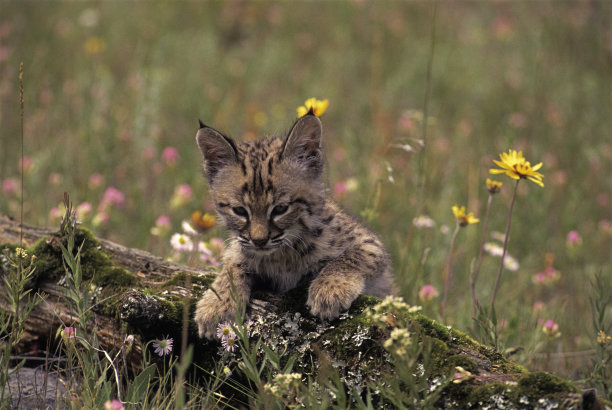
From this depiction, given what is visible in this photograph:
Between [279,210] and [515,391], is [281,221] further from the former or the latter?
[515,391]

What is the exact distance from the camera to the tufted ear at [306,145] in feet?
12.0

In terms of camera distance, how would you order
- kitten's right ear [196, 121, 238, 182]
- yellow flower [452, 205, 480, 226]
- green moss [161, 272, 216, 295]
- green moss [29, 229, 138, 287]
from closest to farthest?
green moss [161, 272, 216, 295]
green moss [29, 229, 138, 287]
kitten's right ear [196, 121, 238, 182]
yellow flower [452, 205, 480, 226]

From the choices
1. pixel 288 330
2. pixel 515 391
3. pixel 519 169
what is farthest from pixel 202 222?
pixel 515 391

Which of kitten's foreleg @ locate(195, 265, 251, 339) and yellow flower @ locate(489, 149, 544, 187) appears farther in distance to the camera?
yellow flower @ locate(489, 149, 544, 187)

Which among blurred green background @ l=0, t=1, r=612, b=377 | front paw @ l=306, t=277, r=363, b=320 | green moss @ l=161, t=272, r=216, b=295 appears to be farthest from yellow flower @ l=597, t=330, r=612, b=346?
green moss @ l=161, t=272, r=216, b=295

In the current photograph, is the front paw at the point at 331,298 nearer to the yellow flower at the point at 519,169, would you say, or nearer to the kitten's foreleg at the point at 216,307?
the kitten's foreleg at the point at 216,307

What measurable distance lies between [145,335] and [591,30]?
993 cm

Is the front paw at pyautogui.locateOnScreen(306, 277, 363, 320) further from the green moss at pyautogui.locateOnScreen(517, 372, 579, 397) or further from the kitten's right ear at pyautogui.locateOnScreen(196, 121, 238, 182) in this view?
the kitten's right ear at pyautogui.locateOnScreen(196, 121, 238, 182)

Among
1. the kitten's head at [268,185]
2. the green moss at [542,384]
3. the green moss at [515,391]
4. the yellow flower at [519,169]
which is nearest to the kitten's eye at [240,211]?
the kitten's head at [268,185]

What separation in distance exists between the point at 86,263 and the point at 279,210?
1227 millimetres

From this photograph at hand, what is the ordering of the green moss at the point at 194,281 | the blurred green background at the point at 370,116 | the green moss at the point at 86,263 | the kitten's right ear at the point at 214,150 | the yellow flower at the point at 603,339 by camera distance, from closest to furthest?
the yellow flower at the point at 603,339 → the green moss at the point at 194,281 → the green moss at the point at 86,263 → the kitten's right ear at the point at 214,150 → the blurred green background at the point at 370,116

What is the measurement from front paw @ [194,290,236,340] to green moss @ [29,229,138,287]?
579mm

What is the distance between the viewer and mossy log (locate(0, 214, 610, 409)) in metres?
2.53

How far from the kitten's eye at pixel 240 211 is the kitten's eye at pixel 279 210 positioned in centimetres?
17
